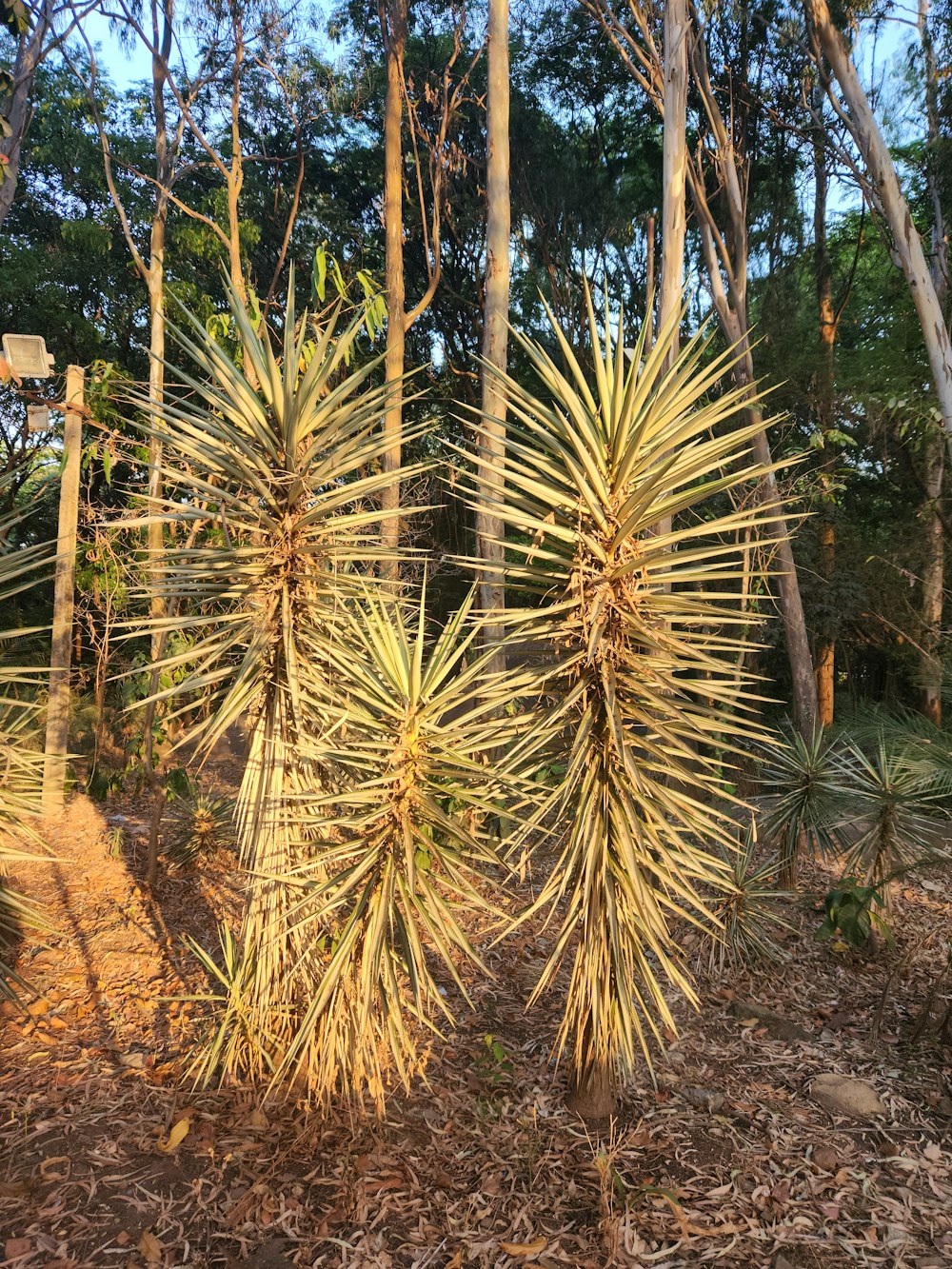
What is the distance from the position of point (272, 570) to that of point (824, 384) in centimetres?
959

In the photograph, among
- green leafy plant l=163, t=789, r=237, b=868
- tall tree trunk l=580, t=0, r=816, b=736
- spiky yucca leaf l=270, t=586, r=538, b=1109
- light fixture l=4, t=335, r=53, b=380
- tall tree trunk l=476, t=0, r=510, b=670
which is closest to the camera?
spiky yucca leaf l=270, t=586, r=538, b=1109

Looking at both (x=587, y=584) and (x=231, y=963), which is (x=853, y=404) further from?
(x=231, y=963)

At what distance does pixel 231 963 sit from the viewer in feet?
11.2

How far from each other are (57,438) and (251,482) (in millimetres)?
6072

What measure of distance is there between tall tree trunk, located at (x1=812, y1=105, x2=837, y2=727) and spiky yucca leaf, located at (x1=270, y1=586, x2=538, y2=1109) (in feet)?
26.3

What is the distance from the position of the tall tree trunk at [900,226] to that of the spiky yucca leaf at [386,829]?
5.13 m

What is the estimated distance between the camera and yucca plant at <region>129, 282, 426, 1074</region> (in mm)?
3047

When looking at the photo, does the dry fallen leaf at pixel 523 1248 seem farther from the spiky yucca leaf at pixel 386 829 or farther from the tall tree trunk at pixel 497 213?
the tall tree trunk at pixel 497 213

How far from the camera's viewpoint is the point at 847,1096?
3705 millimetres

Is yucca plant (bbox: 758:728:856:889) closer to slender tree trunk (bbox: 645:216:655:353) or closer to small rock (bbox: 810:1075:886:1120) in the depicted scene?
small rock (bbox: 810:1075:886:1120)

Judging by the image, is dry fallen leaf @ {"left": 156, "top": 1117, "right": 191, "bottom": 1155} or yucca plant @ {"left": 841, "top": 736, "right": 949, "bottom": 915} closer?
dry fallen leaf @ {"left": 156, "top": 1117, "right": 191, "bottom": 1155}

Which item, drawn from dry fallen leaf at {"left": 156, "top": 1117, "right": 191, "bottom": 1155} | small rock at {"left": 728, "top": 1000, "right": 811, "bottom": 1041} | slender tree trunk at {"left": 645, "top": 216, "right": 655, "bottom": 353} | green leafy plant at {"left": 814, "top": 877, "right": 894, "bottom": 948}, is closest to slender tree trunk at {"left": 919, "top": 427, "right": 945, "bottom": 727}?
slender tree trunk at {"left": 645, "top": 216, "right": 655, "bottom": 353}

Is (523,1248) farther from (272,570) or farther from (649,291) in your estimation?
(649,291)

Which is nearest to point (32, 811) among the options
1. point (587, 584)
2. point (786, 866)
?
point (587, 584)
